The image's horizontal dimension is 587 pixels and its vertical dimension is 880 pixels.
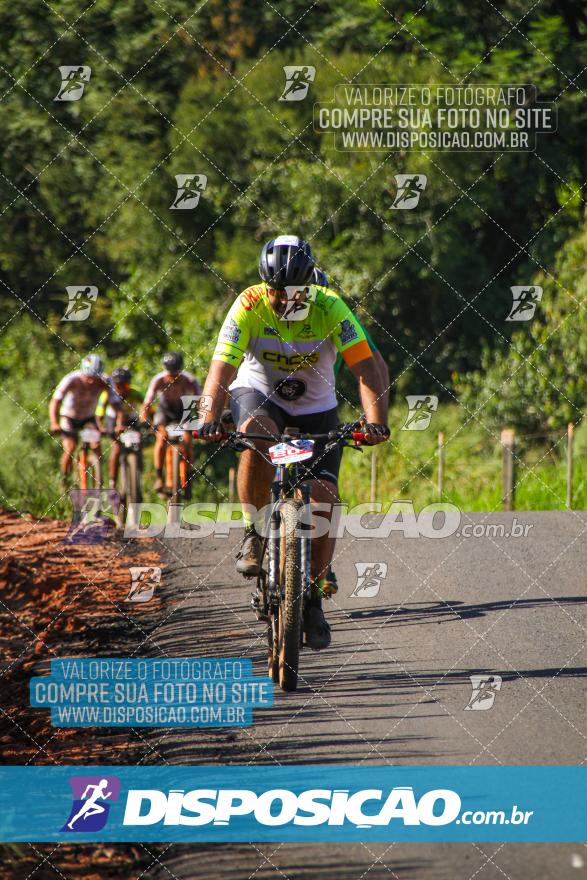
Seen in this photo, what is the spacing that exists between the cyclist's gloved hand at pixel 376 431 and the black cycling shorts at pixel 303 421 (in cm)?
26

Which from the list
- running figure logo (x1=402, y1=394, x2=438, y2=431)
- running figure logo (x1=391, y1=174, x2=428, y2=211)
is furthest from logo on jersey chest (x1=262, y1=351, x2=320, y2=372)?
running figure logo (x1=391, y1=174, x2=428, y2=211)

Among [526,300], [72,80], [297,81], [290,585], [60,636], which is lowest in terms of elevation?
[60,636]

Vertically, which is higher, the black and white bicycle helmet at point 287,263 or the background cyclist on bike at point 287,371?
the black and white bicycle helmet at point 287,263

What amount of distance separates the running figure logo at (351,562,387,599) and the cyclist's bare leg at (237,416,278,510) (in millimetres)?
2835

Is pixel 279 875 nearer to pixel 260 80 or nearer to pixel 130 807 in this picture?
pixel 130 807

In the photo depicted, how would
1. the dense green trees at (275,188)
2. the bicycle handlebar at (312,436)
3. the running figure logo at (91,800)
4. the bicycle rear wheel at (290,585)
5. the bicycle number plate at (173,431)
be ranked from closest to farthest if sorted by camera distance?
the running figure logo at (91,800), the bicycle rear wheel at (290,585), the bicycle handlebar at (312,436), the bicycle number plate at (173,431), the dense green trees at (275,188)

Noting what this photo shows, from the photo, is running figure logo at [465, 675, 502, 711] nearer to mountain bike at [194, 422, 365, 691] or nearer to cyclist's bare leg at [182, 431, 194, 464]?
mountain bike at [194, 422, 365, 691]

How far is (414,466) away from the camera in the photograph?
20.4 m

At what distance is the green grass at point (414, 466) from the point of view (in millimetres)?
17188

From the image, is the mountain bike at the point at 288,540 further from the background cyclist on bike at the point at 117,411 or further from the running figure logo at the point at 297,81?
the running figure logo at the point at 297,81

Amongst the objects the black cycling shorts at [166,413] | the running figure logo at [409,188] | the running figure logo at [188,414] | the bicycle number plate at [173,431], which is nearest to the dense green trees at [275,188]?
the running figure logo at [409,188]

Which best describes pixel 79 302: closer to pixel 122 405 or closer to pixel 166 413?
pixel 122 405

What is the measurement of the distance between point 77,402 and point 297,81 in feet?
31.4

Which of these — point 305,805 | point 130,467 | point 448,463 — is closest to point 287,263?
point 305,805
